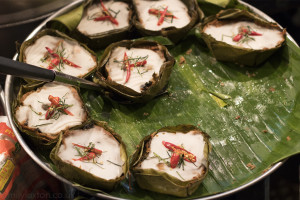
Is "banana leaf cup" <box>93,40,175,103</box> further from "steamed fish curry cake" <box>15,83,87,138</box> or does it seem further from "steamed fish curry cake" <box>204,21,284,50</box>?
"steamed fish curry cake" <box>204,21,284,50</box>

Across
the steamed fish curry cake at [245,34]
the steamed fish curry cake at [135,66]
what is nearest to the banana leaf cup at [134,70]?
the steamed fish curry cake at [135,66]

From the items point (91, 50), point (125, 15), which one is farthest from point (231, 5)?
point (91, 50)

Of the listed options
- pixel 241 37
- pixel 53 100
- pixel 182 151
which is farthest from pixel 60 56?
pixel 241 37

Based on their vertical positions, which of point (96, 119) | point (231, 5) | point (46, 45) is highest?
point (231, 5)

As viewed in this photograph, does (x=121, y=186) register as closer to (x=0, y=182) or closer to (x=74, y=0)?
(x=0, y=182)

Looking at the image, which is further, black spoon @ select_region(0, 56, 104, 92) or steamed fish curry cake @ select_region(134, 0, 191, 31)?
steamed fish curry cake @ select_region(134, 0, 191, 31)

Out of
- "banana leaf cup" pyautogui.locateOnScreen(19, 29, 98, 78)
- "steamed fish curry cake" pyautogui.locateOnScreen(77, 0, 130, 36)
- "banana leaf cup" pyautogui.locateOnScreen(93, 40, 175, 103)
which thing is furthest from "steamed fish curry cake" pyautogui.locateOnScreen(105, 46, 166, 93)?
"steamed fish curry cake" pyautogui.locateOnScreen(77, 0, 130, 36)
